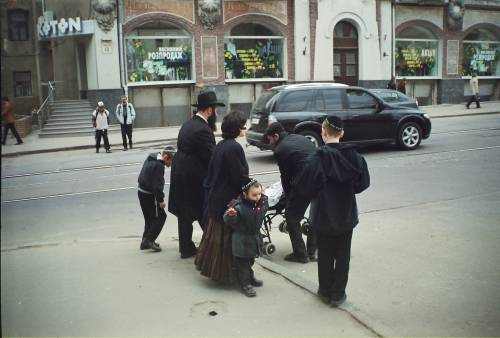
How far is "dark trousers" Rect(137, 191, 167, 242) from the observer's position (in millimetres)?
6609

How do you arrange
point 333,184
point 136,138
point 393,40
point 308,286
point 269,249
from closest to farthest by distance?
point 333,184
point 308,286
point 269,249
point 136,138
point 393,40

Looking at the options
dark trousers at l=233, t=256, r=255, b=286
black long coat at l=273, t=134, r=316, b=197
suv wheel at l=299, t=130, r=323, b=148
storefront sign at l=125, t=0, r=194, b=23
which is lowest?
dark trousers at l=233, t=256, r=255, b=286

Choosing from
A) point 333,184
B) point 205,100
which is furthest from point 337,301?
point 205,100

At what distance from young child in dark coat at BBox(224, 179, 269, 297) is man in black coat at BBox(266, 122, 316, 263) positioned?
3.07ft

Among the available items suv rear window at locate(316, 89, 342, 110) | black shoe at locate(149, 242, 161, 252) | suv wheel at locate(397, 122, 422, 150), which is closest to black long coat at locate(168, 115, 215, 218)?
black shoe at locate(149, 242, 161, 252)

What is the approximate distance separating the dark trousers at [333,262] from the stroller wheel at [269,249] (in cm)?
154

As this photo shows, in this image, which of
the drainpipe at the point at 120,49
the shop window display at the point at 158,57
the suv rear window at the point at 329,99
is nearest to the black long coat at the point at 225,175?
the suv rear window at the point at 329,99

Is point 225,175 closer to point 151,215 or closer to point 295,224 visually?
point 295,224

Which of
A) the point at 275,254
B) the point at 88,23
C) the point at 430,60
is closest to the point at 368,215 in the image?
the point at 275,254

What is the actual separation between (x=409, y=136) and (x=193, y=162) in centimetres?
1008

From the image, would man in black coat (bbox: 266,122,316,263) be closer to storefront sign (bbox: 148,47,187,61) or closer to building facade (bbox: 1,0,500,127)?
building facade (bbox: 1,0,500,127)

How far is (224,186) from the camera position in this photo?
17.6 ft

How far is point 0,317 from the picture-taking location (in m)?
2.15

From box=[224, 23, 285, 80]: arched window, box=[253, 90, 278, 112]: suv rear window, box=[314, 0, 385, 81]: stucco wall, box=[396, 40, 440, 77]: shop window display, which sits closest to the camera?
box=[253, 90, 278, 112]: suv rear window
